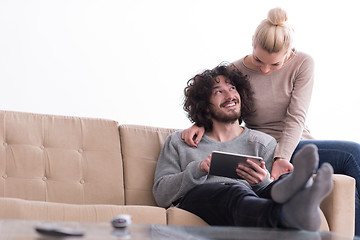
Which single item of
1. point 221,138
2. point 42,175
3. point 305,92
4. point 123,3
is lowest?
point 42,175

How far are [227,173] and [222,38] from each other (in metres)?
1.94

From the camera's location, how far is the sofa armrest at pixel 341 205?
7.55 feet

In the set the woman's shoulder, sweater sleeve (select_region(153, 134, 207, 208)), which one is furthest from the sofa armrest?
sweater sleeve (select_region(153, 134, 207, 208))

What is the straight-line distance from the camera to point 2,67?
343 cm

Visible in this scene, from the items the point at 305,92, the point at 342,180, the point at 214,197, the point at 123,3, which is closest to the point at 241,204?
the point at 214,197

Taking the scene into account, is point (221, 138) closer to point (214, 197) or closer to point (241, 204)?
A: point (214, 197)

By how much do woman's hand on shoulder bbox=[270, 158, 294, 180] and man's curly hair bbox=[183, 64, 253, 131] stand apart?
14.6 inches

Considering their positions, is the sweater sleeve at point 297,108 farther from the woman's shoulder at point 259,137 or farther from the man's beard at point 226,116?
the man's beard at point 226,116

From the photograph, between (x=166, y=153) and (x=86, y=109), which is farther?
(x=86, y=109)

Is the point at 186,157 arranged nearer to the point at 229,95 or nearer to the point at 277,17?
the point at 229,95

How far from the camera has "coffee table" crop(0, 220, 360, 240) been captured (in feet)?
4.51

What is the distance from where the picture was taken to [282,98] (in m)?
2.81

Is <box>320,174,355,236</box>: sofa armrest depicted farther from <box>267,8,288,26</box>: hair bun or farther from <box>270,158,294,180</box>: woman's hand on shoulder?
<box>267,8,288,26</box>: hair bun

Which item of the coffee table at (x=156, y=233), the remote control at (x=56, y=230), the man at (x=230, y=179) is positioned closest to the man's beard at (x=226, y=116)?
the man at (x=230, y=179)
